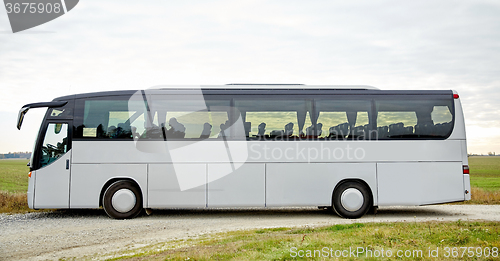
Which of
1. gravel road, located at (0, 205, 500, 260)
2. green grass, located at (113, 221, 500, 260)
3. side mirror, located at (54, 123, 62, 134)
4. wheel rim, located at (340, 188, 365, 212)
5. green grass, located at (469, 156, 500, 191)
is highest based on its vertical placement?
side mirror, located at (54, 123, 62, 134)

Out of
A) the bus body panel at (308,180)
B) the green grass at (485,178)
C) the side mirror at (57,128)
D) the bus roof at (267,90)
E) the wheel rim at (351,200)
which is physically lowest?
the green grass at (485,178)

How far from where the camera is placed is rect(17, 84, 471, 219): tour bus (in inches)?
442

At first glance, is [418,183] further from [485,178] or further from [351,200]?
[485,178]

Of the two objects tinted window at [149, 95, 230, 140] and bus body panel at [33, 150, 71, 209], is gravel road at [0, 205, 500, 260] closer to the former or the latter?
bus body panel at [33, 150, 71, 209]

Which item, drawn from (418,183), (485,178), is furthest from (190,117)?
(485,178)

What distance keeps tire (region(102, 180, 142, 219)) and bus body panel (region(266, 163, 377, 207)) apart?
3.61m

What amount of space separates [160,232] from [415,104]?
7.55m

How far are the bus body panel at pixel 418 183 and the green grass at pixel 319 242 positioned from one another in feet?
7.45

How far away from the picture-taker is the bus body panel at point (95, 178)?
11203 millimetres

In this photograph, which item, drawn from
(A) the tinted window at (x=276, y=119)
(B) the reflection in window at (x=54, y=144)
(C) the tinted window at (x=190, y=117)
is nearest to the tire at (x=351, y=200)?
(A) the tinted window at (x=276, y=119)

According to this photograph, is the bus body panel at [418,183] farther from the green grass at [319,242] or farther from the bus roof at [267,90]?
the green grass at [319,242]

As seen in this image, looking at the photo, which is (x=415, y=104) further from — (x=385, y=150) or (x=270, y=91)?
(x=270, y=91)

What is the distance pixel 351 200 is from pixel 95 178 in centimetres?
688

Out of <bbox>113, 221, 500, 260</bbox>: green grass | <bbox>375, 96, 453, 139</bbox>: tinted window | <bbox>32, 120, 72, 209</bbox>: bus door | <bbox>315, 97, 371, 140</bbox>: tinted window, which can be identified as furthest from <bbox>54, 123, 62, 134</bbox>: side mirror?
<bbox>375, 96, 453, 139</bbox>: tinted window
